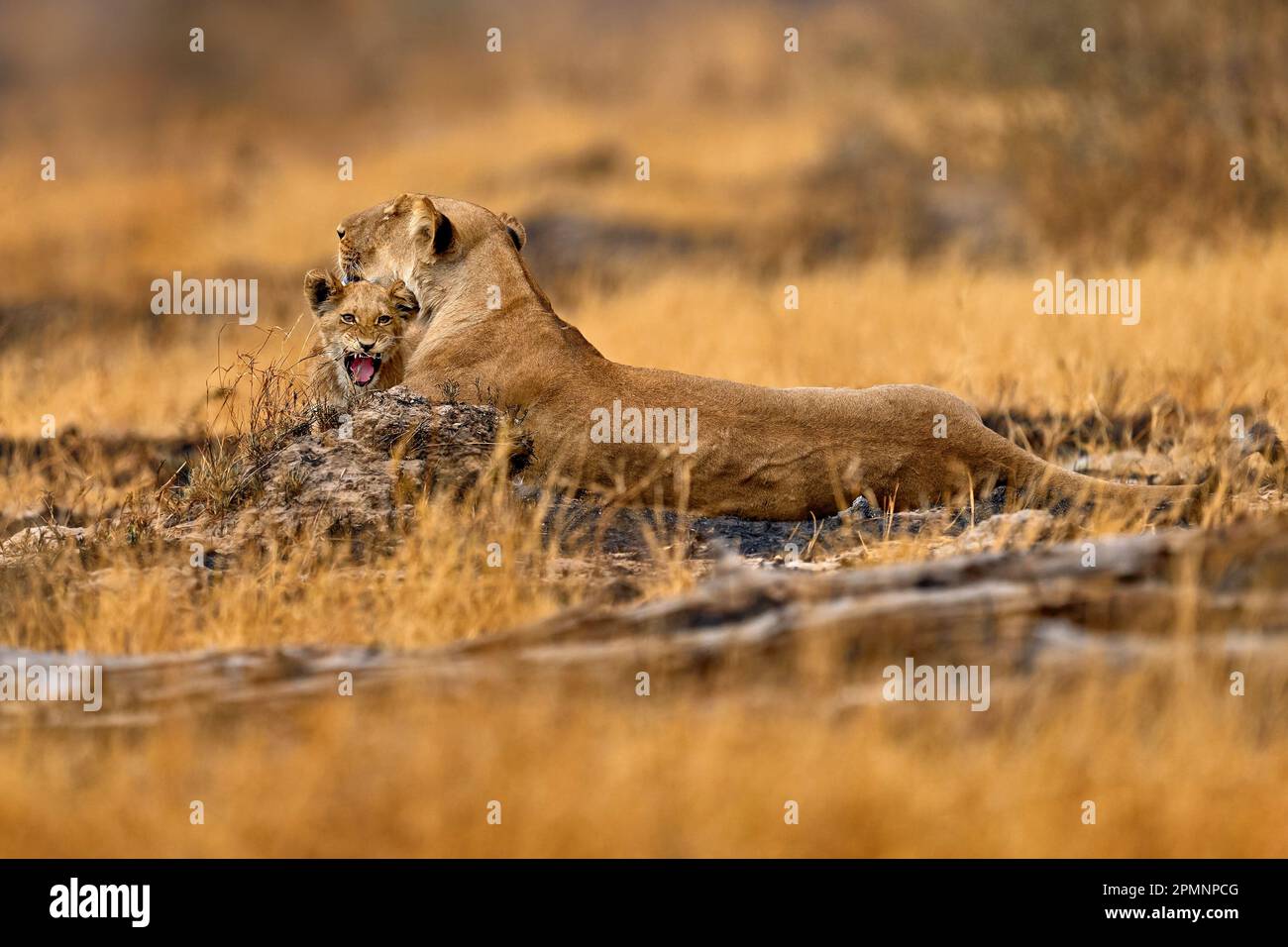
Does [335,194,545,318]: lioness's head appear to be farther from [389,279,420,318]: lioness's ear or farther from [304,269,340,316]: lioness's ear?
[304,269,340,316]: lioness's ear

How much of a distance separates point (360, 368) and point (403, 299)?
0.34 m

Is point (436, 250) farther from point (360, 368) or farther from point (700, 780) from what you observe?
point (700, 780)

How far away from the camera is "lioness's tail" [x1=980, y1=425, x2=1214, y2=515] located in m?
6.11

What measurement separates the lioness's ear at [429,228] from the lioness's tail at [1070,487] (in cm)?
233

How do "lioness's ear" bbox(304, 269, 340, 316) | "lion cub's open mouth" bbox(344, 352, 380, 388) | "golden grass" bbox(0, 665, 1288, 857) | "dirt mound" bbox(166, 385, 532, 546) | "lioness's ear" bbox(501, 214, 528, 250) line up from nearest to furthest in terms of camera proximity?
"golden grass" bbox(0, 665, 1288, 857) < "dirt mound" bbox(166, 385, 532, 546) < "lioness's ear" bbox(304, 269, 340, 316) < "lion cub's open mouth" bbox(344, 352, 380, 388) < "lioness's ear" bbox(501, 214, 528, 250)

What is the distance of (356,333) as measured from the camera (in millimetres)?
6805

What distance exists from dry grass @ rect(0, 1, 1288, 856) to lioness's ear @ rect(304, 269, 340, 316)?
886 millimetres

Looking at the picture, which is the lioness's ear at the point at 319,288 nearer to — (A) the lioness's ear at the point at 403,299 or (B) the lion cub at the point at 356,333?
(B) the lion cub at the point at 356,333

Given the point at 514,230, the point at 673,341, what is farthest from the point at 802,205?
the point at 514,230

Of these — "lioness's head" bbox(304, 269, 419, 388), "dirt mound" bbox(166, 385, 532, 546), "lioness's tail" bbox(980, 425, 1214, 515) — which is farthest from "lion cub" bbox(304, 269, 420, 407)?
"lioness's tail" bbox(980, 425, 1214, 515)

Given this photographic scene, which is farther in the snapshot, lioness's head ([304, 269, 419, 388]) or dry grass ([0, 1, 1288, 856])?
lioness's head ([304, 269, 419, 388])

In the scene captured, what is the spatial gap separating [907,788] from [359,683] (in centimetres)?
140

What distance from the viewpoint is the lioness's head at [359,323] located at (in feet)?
22.4

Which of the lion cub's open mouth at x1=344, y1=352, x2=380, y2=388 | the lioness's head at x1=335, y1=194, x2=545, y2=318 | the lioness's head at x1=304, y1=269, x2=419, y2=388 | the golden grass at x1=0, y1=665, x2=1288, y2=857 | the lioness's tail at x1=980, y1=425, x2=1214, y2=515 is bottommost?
the golden grass at x1=0, y1=665, x2=1288, y2=857
